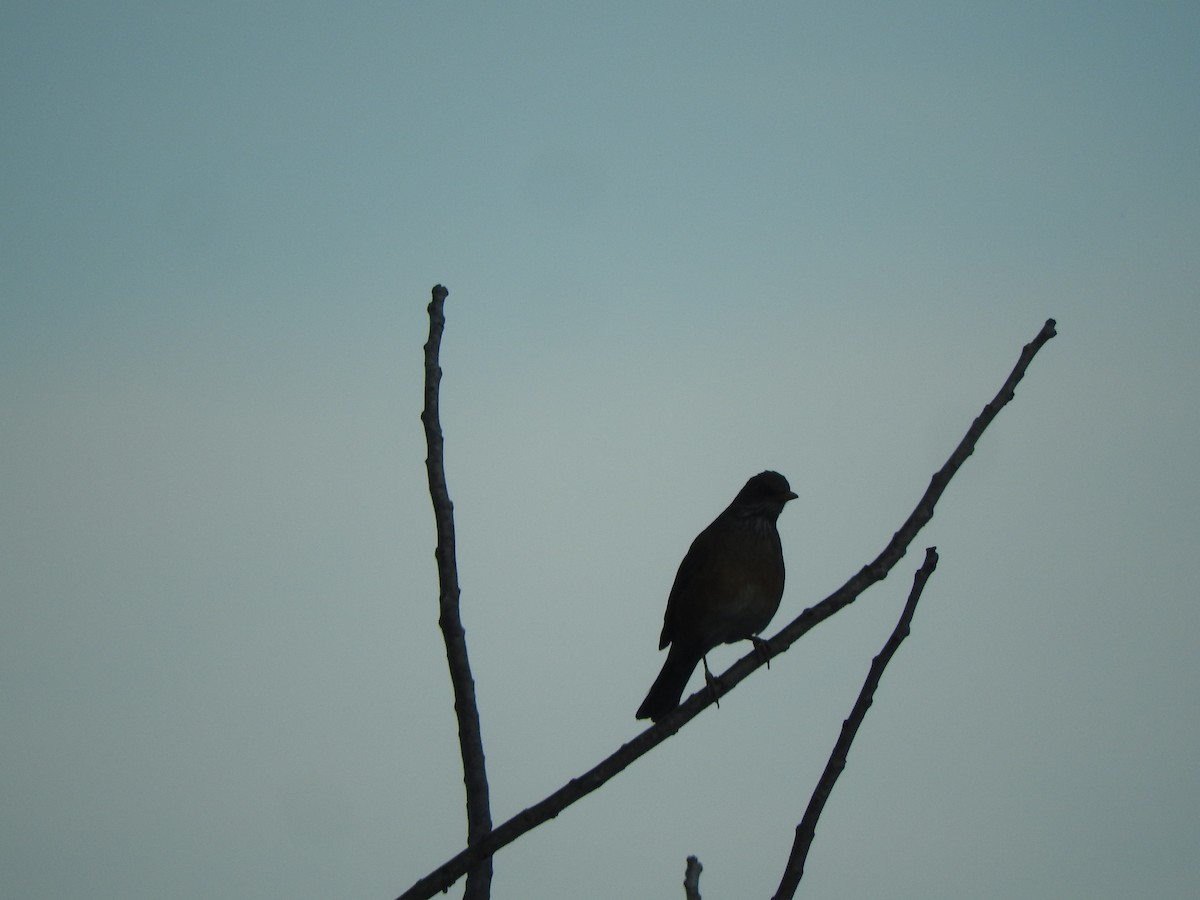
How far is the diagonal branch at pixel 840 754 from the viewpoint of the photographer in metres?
2.73

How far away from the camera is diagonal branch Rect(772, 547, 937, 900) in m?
2.73


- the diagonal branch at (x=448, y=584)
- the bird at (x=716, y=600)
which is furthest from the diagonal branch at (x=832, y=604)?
the bird at (x=716, y=600)

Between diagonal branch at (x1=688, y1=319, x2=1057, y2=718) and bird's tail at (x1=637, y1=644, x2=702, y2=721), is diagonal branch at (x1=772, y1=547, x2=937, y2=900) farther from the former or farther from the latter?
bird's tail at (x1=637, y1=644, x2=702, y2=721)

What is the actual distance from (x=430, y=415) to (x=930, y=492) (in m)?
1.30

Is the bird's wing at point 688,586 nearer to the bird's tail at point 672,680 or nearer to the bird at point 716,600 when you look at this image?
the bird at point 716,600

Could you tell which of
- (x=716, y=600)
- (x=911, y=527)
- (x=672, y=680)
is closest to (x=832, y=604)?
(x=911, y=527)

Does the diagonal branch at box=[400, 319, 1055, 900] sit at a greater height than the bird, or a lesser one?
lesser

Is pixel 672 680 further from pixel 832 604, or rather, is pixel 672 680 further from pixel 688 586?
pixel 832 604

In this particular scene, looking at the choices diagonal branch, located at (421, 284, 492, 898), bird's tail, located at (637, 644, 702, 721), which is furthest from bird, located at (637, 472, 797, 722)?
diagonal branch, located at (421, 284, 492, 898)

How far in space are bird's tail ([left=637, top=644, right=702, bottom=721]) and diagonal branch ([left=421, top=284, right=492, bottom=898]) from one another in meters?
3.84

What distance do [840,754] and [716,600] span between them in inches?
145

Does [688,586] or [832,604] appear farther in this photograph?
[688,586]

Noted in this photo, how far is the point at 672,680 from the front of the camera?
6590 millimetres

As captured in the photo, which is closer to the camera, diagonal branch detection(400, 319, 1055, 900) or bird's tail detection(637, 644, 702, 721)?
diagonal branch detection(400, 319, 1055, 900)
